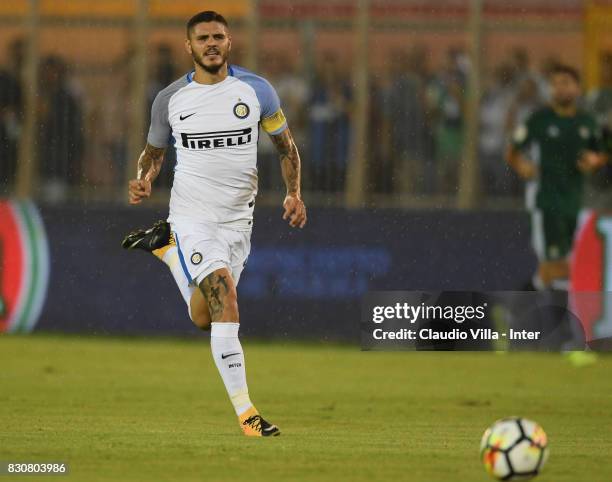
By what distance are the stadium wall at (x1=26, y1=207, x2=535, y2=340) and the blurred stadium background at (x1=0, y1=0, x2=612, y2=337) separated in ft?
0.05

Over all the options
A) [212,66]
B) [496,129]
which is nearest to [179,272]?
[212,66]

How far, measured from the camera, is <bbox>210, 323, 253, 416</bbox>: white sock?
9102mm

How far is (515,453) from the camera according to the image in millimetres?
7273

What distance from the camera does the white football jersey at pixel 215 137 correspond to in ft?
31.2

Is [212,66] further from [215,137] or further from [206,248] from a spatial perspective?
[206,248]

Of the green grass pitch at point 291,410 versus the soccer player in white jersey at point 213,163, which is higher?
the soccer player in white jersey at point 213,163

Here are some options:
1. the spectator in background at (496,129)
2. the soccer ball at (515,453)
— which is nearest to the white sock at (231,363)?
the soccer ball at (515,453)

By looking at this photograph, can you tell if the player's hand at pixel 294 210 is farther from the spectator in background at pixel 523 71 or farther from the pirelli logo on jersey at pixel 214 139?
the spectator in background at pixel 523 71

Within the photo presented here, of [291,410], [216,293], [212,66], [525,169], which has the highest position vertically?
[212,66]

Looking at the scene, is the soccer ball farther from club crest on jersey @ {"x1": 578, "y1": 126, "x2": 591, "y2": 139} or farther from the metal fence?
the metal fence

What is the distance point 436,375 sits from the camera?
1399cm

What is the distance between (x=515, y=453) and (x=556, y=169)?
359 inches

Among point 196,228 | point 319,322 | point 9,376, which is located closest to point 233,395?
point 196,228

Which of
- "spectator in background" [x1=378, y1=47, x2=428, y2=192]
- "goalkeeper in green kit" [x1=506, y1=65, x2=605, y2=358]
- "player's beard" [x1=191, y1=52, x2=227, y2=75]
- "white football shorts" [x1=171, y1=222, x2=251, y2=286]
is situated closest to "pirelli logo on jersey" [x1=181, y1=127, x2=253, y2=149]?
"player's beard" [x1=191, y1=52, x2=227, y2=75]
